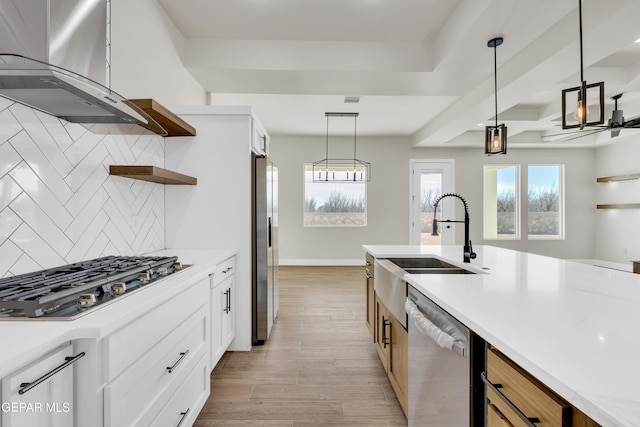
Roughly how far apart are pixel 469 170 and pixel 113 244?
277 inches

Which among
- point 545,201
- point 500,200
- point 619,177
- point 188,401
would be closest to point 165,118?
point 188,401

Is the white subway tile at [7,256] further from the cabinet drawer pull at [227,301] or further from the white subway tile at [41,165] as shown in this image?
the cabinet drawer pull at [227,301]

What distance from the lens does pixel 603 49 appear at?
8.28ft

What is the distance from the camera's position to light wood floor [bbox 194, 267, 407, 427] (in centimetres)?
193

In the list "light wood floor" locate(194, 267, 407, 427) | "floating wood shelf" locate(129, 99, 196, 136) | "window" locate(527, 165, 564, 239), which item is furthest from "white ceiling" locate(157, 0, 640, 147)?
"window" locate(527, 165, 564, 239)

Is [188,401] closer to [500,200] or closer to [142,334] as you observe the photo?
[142,334]

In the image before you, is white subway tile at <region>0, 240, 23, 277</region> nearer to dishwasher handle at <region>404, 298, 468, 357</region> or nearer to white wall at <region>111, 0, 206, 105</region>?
white wall at <region>111, 0, 206, 105</region>

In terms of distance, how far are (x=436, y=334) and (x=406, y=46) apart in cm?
298

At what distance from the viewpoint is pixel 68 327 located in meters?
0.90

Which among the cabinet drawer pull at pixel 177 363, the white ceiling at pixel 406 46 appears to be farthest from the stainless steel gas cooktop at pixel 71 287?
the white ceiling at pixel 406 46

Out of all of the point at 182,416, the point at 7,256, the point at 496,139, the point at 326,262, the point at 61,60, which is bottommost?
the point at 326,262

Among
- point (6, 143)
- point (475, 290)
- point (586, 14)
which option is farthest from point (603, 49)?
point (6, 143)

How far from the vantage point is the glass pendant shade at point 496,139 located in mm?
2789

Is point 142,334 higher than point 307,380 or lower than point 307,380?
higher
